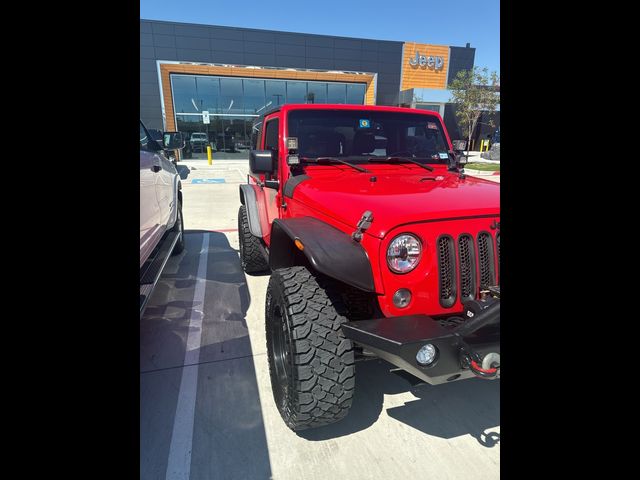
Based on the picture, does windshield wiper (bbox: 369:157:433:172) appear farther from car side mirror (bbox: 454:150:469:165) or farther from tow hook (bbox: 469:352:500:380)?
tow hook (bbox: 469:352:500:380)

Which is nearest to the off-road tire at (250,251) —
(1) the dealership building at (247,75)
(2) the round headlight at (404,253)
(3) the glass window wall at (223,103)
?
(2) the round headlight at (404,253)

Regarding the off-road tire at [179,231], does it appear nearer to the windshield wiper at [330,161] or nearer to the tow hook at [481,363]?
the windshield wiper at [330,161]

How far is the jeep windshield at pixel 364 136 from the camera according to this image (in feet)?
10.2

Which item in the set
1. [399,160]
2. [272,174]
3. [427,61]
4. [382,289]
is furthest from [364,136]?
[427,61]

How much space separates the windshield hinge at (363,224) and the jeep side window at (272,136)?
1624 mm

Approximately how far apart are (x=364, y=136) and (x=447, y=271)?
5.81 ft

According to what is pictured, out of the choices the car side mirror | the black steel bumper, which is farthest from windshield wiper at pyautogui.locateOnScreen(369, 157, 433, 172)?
the black steel bumper

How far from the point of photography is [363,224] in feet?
5.95

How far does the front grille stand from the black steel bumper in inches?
11.5
